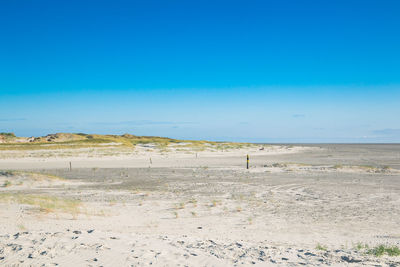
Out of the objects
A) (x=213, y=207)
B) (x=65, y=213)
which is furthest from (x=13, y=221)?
(x=213, y=207)

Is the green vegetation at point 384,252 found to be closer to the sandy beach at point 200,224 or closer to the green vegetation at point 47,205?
the sandy beach at point 200,224

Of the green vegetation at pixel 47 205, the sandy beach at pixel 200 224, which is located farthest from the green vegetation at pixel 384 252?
the green vegetation at pixel 47 205

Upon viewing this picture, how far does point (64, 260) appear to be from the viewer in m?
6.32

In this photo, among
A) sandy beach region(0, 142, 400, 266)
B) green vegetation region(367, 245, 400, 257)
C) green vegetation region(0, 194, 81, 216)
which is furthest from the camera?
green vegetation region(0, 194, 81, 216)

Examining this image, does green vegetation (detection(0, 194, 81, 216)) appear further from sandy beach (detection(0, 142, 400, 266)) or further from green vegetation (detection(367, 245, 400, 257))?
green vegetation (detection(367, 245, 400, 257))

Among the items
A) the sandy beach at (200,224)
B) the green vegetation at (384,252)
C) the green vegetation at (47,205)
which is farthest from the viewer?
the green vegetation at (47,205)

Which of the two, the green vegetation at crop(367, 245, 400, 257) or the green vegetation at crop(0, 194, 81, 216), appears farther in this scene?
the green vegetation at crop(0, 194, 81, 216)

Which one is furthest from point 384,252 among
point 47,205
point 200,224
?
point 47,205

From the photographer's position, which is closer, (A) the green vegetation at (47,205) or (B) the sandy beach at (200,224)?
(B) the sandy beach at (200,224)

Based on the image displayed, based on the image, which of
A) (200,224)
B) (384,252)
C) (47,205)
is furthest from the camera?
(47,205)

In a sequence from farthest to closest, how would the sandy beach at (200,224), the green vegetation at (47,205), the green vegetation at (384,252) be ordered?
1. the green vegetation at (47,205)
2. the green vegetation at (384,252)
3. the sandy beach at (200,224)

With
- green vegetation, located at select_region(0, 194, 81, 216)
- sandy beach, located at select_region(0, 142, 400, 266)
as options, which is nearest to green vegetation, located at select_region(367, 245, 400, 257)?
sandy beach, located at select_region(0, 142, 400, 266)

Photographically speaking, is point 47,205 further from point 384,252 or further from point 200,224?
point 384,252

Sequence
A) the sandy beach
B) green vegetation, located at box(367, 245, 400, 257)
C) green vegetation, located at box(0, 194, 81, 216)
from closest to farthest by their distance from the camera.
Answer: the sandy beach < green vegetation, located at box(367, 245, 400, 257) < green vegetation, located at box(0, 194, 81, 216)
